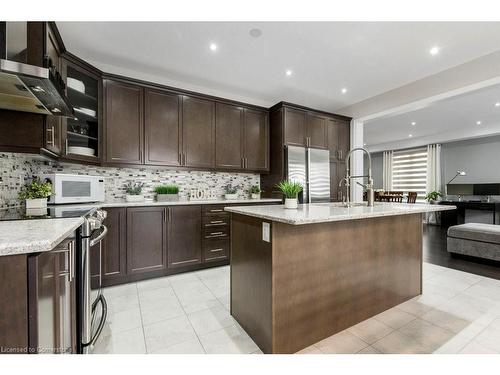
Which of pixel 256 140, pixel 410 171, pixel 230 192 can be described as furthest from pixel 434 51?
pixel 410 171

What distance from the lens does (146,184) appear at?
3477 millimetres

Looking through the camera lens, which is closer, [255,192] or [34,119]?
[34,119]

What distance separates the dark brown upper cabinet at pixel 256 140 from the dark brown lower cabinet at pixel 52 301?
2.96 meters

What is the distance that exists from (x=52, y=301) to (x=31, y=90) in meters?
1.33

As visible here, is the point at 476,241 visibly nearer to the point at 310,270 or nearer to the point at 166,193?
the point at 310,270

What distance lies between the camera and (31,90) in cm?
151

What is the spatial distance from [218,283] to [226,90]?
3.01 meters

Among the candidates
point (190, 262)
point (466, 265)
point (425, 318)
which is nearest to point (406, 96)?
point (466, 265)

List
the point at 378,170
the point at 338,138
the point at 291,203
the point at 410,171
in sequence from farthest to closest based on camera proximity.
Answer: the point at 378,170 < the point at 410,171 < the point at 338,138 < the point at 291,203

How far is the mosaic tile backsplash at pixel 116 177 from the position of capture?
2.10 m

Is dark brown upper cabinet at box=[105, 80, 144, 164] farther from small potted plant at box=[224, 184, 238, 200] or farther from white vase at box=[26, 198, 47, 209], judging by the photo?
small potted plant at box=[224, 184, 238, 200]
